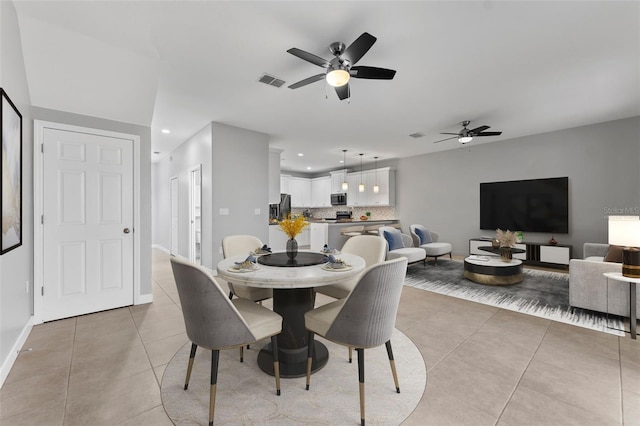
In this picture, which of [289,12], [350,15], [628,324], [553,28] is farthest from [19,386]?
[628,324]

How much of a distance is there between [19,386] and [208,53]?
2971 mm

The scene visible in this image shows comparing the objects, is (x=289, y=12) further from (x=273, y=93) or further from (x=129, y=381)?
(x=129, y=381)

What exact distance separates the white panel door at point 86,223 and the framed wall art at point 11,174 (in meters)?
0.57

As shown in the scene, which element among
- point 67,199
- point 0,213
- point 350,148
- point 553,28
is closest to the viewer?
point 0,213

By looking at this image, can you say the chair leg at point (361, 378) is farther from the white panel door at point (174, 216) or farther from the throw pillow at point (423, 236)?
the white panel door at point (174, 216)

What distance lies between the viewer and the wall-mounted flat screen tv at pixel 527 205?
543cm

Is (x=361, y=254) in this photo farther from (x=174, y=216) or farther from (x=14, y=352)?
(x=174, y=216)

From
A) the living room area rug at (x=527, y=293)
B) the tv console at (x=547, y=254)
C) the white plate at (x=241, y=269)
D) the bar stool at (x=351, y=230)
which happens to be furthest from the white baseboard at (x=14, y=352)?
the tv console at (x=547, y=254)

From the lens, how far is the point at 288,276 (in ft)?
5.59

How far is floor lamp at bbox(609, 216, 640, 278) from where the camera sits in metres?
2.49

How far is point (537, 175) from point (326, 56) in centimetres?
533

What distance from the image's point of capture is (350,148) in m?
6.85

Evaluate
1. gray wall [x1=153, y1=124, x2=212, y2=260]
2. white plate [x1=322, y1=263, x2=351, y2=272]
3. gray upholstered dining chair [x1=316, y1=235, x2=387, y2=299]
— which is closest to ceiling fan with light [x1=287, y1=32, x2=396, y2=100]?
gray upholstered dining chair [x1=316, y1=235, x2=387, y2=299]

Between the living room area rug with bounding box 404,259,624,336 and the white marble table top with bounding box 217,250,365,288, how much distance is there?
8.32ft
